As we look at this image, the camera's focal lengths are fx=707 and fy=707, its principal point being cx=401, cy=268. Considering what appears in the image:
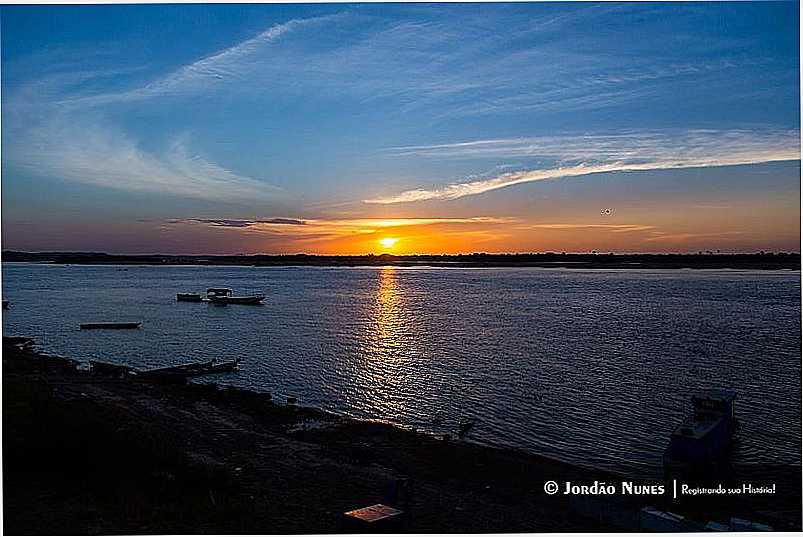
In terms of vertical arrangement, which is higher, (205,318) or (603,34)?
(603,34)

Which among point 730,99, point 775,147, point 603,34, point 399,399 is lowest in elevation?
point 399,399

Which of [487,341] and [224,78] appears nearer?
[224,78]

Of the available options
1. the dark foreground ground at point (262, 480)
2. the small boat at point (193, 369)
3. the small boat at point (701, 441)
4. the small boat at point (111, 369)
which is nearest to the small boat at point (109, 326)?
the small boat at point (111, 369)

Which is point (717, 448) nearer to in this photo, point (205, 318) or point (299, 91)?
point (299, 91)

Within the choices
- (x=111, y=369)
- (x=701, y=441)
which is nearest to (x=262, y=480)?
(x=701, y=441)

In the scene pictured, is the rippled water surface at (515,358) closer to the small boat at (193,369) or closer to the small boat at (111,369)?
the small boat at (193,369)

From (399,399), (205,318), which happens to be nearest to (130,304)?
(205,318)

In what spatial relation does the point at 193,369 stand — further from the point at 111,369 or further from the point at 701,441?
the point at 701,441

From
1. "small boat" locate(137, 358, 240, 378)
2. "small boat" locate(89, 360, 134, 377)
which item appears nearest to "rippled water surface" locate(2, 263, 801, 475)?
"small boat" locate(137, 358, 240, 378)
